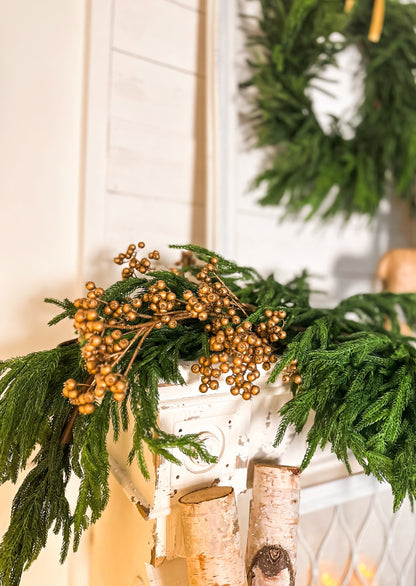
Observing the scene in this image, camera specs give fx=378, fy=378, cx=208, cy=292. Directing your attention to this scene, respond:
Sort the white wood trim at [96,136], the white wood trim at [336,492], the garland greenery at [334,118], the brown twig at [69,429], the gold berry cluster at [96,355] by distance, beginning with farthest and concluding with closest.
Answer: the garland greenery at [334,118] → the white wood trim at [96,136] → the white wood trim at [336,492] → the brown twig at [69,429] → the gold berry cluster at [96,355]

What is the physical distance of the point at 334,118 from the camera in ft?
3.65

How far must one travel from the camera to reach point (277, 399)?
2.08 ft

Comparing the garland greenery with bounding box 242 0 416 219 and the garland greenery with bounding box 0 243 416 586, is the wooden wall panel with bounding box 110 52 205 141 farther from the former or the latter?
the garland greenery with bounding box 0 243 416 586

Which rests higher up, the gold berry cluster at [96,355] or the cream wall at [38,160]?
the cream wall at [38,160]

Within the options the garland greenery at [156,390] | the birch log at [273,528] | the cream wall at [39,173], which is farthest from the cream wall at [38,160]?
the birch log at [273,528]

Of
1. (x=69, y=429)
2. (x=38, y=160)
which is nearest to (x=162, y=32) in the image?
(x=38, y=160)

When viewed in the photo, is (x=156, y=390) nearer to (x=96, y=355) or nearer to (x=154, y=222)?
(x=96, y=355)

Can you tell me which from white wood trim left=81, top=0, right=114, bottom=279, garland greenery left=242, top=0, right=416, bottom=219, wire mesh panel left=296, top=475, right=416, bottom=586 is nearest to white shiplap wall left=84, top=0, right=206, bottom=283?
white wood trim left=81, top=0, right=114, bottom=279

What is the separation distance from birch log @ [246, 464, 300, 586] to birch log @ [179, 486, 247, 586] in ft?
0.15

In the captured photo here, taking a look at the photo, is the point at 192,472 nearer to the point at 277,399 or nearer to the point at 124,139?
the point at 277,399

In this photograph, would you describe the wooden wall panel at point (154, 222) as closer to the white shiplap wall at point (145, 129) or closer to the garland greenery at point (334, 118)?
the white shiplap wall at point (145, 129)

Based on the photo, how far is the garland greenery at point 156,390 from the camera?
470mm

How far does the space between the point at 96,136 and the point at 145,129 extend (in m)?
0.13

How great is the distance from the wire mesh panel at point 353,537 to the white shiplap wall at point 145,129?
2.11 ft
